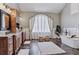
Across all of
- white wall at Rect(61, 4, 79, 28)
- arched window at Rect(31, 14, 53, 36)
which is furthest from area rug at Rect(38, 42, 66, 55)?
white wall at Rect(61, 4, 79, 28)

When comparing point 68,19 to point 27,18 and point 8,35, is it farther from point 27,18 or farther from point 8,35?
point 8,35

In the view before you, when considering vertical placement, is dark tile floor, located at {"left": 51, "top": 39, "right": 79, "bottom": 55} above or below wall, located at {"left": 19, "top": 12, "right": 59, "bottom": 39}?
below

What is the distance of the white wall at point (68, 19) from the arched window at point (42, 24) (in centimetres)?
52

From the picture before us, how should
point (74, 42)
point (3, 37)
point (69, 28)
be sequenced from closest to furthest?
point (3, 37) → point (69, 28) → point (74, 42)

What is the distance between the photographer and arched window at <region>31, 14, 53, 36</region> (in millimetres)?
4398

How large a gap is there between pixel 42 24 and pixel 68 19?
1.29m

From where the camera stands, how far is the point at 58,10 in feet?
14.5

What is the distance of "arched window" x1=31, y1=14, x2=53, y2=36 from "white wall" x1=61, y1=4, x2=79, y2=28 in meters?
0.52

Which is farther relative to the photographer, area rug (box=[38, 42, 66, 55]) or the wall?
area rug (box=[38, 42, 66, 55])

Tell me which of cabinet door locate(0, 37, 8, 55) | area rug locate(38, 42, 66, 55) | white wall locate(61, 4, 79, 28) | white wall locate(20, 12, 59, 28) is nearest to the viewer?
cabinet door locate(0, 37, 8, 55)

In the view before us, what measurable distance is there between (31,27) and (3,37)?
144cm

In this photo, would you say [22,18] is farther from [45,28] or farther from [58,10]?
[58,10]

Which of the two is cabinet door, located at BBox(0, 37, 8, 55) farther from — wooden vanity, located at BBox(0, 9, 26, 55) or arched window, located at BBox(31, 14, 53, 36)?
arched window, located at BBox(31, 14, 53, 36)
